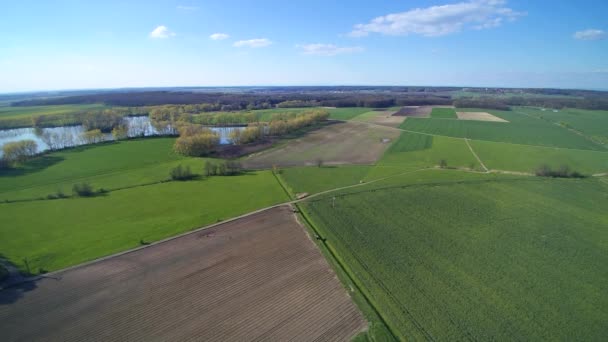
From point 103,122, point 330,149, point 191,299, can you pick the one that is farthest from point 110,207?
point 103,122

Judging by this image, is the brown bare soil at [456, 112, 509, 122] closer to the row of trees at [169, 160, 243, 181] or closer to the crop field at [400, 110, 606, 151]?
the crop field at [400, 110, 606, 151]

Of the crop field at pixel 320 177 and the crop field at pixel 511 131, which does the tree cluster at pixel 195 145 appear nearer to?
the crop field at pixel 320 177

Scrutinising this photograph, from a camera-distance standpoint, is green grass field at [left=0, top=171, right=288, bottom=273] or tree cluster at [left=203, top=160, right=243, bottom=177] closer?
green grass field at [left=0, top=171, right=288, bottom=273]

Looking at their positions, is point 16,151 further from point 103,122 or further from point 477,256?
point 477,256

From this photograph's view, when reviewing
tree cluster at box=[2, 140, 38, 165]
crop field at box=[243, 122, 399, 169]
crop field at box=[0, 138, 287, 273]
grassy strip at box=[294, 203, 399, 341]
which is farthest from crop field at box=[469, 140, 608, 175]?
tree cluster at box=[2, 140, 38, 165]

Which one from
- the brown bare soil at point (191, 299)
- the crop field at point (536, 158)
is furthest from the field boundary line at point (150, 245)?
the crop field at point (536, 158)

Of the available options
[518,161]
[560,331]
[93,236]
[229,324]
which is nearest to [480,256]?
[560,331]

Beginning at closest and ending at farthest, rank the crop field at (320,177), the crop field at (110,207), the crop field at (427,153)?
the crop field at (110,207) < the crop field at (320,177) < the crop field at (427,153)
